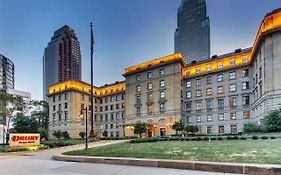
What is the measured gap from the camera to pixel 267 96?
36531mm

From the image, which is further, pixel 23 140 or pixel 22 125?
pixel 22 125

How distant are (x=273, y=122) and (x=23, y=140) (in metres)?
32.2

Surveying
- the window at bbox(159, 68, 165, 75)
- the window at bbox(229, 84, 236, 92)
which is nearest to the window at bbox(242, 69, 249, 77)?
the window at bbox(229, 84, 236, 92)

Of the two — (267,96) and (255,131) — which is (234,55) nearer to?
(267,96)

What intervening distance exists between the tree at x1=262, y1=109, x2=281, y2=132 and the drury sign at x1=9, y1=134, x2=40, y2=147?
3051 cm

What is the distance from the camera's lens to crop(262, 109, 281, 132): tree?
29580 millimetres

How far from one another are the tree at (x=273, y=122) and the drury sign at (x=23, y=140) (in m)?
30.5

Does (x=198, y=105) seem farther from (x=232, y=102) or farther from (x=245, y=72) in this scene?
(x=245, y=72)

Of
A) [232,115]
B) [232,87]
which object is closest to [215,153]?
[232,115]

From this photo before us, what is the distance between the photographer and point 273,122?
30188 mm

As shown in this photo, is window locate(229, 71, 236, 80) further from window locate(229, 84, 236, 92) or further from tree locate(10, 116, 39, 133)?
tree locate(10, 116, 39, 133)

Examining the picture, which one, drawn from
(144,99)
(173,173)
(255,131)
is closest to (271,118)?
(255,131)

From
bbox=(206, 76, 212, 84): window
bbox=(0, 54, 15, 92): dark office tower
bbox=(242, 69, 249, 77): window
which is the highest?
bbox=(0, 54, 15, 92): dark office tower

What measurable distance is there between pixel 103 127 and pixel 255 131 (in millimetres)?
55102
